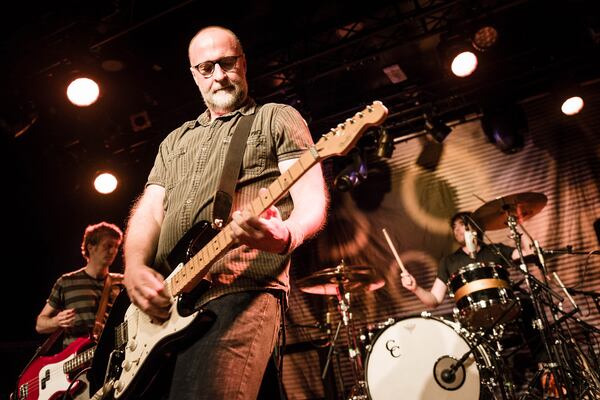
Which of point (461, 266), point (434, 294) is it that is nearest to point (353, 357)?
point (434, 294)

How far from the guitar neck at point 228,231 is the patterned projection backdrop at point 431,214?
5.13 metres

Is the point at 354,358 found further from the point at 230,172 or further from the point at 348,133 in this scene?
the point at 348,133

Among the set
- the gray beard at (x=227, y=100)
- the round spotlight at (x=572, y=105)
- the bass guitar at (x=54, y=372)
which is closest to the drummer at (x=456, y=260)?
the round spotlight at (x=572, y=105)

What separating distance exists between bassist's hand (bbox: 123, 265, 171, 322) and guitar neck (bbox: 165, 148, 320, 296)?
0.05m

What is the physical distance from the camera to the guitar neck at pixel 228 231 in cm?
182

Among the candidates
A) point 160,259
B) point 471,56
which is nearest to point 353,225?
point 471,56

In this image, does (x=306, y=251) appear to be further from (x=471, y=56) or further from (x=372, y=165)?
(x=471, y=56)

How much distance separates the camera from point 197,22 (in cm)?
670

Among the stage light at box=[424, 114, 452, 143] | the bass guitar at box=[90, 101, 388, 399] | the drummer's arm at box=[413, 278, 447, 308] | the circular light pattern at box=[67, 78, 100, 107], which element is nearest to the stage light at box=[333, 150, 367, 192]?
the stage light at box=[424, 114, 452, 143]

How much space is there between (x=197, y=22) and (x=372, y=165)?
11.6 feet

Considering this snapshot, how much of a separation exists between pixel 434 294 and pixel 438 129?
8.08 feet

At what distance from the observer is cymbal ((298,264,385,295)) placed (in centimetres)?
587

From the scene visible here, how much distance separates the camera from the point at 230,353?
176 centimetres

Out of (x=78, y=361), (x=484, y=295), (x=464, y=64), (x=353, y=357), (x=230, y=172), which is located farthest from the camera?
(x=464, y=64)
